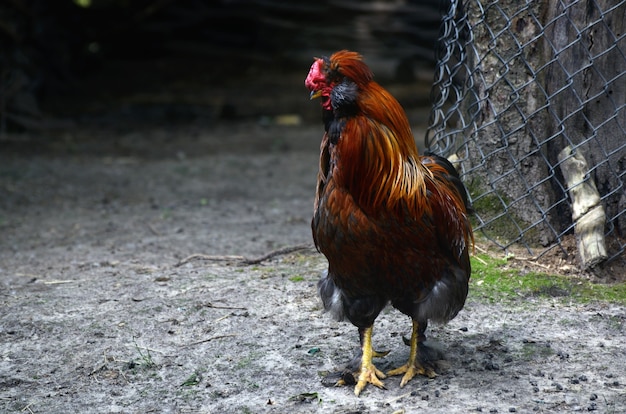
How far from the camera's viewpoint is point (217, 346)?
3682mm

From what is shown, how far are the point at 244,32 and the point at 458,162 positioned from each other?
26.9 feet

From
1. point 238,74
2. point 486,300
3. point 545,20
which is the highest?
point 238,74

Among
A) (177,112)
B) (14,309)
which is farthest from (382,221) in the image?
(177,112)

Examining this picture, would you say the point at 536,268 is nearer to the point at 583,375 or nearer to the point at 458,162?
the point at 458,162

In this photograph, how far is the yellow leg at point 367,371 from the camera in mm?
3275

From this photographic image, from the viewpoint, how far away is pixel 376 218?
3.10 metres

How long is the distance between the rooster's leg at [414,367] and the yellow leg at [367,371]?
0.09 m

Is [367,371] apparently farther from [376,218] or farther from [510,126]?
[510,126]

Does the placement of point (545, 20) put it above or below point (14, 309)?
above

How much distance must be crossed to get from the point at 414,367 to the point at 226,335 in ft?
3.16

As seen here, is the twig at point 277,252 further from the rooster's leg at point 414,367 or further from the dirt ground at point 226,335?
the rooster's leg at point 414,367

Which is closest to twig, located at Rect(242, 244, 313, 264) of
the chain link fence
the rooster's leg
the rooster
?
the chain link fence

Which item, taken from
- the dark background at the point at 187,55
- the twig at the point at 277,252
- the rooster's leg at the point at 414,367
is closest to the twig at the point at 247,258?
the twig at the point at 277,252

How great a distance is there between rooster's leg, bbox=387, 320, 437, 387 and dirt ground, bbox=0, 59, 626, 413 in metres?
0.04
